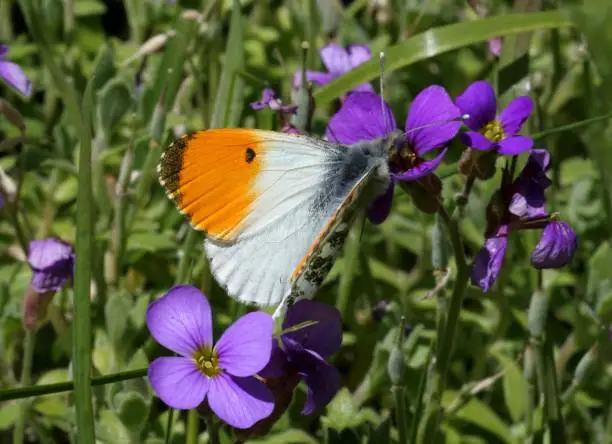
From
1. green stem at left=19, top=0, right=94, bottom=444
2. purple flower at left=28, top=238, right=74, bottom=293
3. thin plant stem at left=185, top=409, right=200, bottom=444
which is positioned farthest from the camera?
purple flower at left=28, top=238, right=74, bottom=293

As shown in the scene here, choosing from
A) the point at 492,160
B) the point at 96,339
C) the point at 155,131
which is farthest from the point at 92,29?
the point at 492,160

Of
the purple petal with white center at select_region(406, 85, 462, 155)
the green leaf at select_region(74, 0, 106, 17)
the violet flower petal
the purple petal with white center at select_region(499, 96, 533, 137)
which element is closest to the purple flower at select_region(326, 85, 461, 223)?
the purple petal with white center at select_region(406, 85, 462, 155)

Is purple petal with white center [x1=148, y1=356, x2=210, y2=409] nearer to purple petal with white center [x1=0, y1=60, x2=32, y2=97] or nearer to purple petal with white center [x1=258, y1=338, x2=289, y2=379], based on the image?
purple petal with white center [x1=258, y1=338, x2=289, y2=379]

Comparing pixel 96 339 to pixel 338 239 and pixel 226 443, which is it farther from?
pixel 338 239

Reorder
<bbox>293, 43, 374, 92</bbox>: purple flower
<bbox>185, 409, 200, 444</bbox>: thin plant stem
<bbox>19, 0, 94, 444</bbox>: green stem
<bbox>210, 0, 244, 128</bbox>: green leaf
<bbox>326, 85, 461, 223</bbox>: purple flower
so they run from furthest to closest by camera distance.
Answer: <bbox>293, 43, 374, 92</bbox>: purple flower
<bbox>210, 0, 244, 128</bbox>: green leaf
<bbox>185, 409, 200, 444</bbox>: thin plant stem
<bbox>326, 85, 461, 223</bbox>: purple flower
<bbox>19, 0, 94, 444</bbox>: green stem

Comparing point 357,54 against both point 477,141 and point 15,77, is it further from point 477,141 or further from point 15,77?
point 477,141

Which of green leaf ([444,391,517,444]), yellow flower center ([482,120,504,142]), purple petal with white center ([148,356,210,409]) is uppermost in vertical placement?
yellow flower center ([482,120,504,142])

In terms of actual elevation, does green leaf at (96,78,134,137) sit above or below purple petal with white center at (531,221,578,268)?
above
